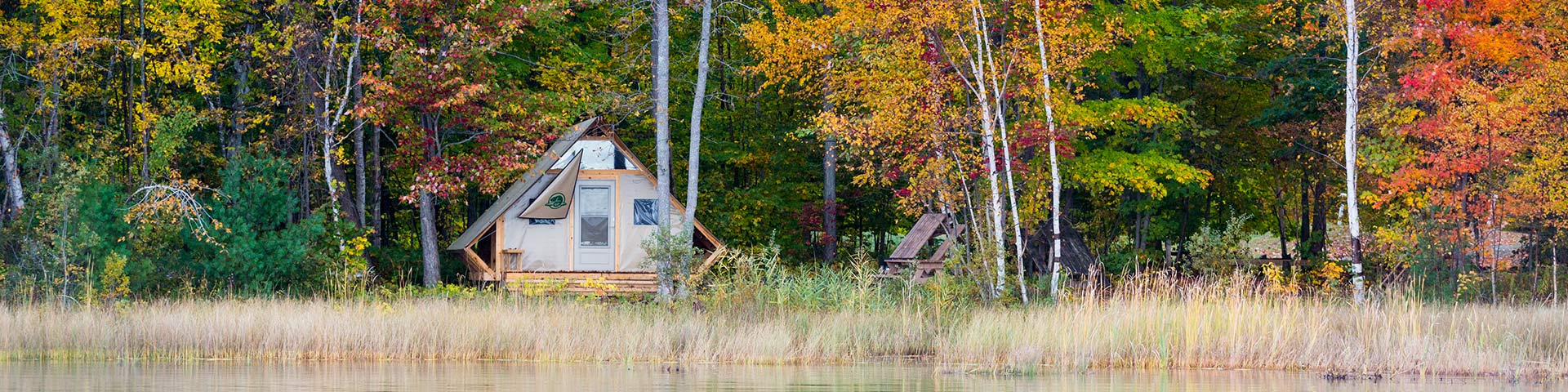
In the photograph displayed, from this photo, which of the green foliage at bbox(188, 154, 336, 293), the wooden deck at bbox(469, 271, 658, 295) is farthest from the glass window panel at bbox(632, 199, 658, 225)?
the green foliage at bbox(188, 154, 336, 293)

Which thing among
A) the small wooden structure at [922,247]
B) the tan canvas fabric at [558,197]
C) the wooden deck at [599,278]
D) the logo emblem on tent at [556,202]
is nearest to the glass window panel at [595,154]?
the tan canvas fabric at [558,197]

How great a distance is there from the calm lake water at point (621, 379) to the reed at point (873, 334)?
38cm

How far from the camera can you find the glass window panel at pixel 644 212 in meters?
24.5

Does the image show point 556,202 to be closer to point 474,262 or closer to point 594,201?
point 594,201

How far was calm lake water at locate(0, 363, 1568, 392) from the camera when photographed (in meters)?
11.8

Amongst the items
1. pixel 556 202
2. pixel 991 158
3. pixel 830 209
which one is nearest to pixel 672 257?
pixel 991 158

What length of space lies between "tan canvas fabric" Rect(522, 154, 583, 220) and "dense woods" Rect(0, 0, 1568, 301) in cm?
58

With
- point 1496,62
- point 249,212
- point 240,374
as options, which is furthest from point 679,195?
point 240,374

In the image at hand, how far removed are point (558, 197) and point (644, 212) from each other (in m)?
1.30

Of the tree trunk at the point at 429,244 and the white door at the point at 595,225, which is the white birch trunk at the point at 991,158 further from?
the tree trunk at the point at 429,244

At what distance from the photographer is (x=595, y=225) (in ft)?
80.6

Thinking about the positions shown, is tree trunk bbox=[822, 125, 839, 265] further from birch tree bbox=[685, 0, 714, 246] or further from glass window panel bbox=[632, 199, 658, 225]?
birch tree bbox=[685, 0, 714, 246]

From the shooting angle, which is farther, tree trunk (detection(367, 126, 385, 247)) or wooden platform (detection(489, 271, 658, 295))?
tree trunk (detection(367, 126, 385, 247))

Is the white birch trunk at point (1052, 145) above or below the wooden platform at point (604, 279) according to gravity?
above
